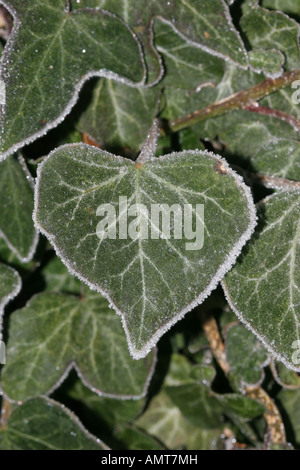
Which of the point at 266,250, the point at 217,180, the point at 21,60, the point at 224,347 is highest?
the point at 21,60

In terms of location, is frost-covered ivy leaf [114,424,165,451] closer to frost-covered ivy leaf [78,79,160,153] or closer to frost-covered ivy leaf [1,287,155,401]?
frost-covered ivy leaf [1,287,155,401]

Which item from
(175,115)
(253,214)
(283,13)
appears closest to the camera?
(253,214)

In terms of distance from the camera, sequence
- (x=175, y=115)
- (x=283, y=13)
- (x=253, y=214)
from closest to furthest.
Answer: (x=253, y=214) < (x=283, y=13) < (x=175, y=115)

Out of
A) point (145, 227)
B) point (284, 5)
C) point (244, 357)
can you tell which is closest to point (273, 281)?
point (145, 227)

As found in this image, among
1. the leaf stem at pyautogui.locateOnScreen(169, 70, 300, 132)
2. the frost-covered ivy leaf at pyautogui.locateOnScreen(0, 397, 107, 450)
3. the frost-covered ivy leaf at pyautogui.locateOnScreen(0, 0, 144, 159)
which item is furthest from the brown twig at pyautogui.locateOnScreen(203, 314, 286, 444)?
the frost-covered ivy leaf at pyautogui.locateOnScreen(0, 0, 144, 159)
